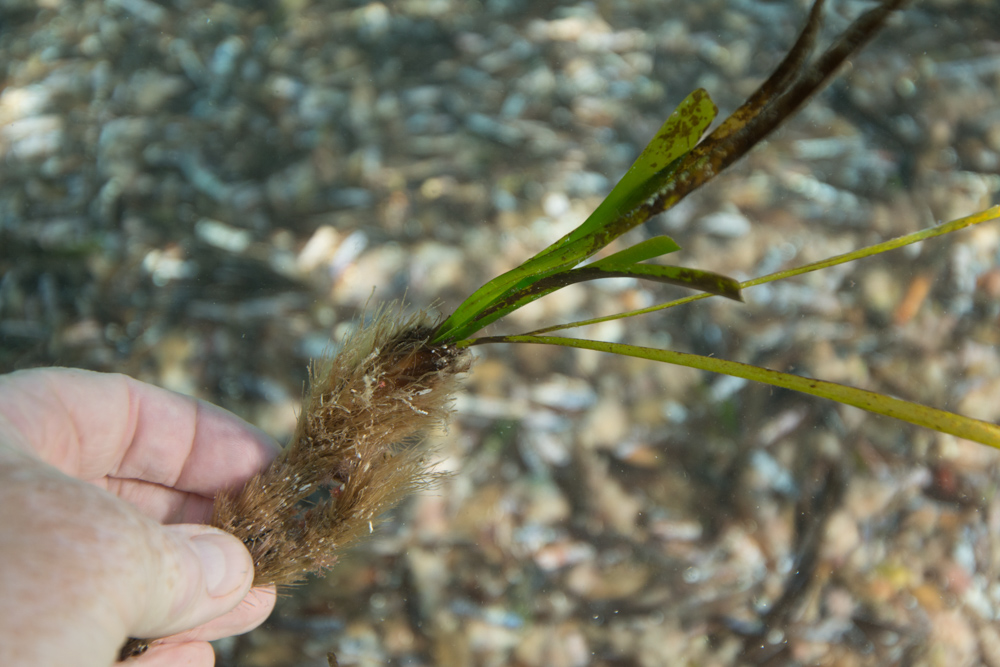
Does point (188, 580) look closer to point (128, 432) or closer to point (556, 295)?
point (128, 432)

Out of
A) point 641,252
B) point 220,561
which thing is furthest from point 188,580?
point 641,252

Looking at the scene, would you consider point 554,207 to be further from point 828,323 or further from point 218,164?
point 218,164

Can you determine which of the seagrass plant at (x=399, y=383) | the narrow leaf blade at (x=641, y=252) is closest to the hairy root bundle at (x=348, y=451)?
the seagrass plant at (x=399, y=383)

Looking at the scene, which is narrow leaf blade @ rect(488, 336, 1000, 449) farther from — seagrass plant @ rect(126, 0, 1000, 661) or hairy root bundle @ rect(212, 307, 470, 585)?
hairy root bundle @ rect(212, 307, 470, 585)

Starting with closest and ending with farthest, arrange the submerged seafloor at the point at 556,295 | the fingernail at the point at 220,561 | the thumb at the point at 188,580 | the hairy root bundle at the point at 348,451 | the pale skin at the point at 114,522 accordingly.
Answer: the pale skin at the point at 114,522
the thumb at the point at 188,580
the fingernail at the point at 220,561
the hairy root bundle at the point at 348,451
the submerged seafloor at the point at 556,295

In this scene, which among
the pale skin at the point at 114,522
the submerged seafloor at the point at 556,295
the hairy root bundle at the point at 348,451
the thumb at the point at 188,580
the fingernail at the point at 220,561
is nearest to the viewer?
the pale skin at the point at 114,522

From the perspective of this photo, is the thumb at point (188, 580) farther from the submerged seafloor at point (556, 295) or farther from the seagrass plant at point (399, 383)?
the submerged seafloor at point (556, 295)

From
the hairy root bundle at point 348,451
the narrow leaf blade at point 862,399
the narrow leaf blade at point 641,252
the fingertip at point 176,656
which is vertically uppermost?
the narrow leaf blade at point 641,252
